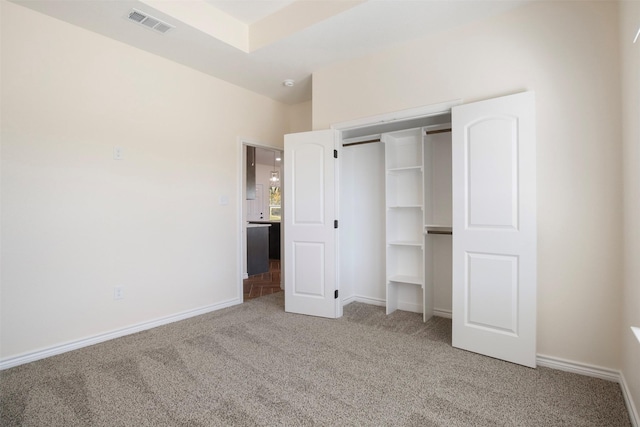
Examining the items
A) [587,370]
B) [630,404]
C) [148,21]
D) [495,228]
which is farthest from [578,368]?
[148,21]

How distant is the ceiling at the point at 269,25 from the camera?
8.17ft

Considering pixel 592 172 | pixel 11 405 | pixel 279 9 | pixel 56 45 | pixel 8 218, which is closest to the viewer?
pixel 11 405

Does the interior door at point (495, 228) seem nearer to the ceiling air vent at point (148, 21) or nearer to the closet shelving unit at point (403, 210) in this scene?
the closet shelving unit at point (403, 210)

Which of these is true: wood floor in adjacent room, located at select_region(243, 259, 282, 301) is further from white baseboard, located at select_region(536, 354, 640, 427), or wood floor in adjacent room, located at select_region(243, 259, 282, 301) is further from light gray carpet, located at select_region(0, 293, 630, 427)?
white baseboard, located at select_region(536, 354, 640, 427)

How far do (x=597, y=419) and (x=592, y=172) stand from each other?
1.52m

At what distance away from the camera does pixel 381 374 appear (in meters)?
2.21

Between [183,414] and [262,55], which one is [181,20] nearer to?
[262,55]

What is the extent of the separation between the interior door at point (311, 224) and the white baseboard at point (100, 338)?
1021 millimetres

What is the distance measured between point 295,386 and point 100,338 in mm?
1965

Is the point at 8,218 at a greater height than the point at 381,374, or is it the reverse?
the point at 8,218

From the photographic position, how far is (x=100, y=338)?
111 inches

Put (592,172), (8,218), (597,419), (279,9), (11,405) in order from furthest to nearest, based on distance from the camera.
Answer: (279,9), (8,218), (592,172), (11,405), (597,419)

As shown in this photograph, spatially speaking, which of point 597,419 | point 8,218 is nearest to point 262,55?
point 8,218

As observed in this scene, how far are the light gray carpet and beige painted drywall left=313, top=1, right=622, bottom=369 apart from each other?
411 mm
